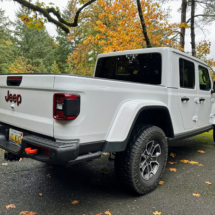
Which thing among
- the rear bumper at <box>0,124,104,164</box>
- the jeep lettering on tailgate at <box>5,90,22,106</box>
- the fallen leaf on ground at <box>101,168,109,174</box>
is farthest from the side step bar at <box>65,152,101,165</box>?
the fallen leaf on ground at <box>101,168,109,174</box>

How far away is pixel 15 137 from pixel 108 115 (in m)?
1.17

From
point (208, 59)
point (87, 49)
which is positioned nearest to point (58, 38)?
point (87, 49)

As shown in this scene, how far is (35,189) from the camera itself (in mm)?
2949

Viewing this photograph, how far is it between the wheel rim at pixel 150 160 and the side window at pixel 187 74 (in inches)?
48.7

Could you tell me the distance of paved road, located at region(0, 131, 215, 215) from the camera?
2.47m

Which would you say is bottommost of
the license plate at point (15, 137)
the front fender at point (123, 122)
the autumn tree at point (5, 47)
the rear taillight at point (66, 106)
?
the license plate at point (15, 137)

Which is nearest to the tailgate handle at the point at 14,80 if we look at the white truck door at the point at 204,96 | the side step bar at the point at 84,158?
the side step bar at the point at 84,158

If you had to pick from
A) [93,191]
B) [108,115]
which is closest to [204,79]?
[108,115]

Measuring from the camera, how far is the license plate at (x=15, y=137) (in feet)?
8.01

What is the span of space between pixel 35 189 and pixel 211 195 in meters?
2.40

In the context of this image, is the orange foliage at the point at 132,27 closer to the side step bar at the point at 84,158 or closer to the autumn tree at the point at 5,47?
the side step bar at the point at 84,158

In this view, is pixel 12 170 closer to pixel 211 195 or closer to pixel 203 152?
pixel 211 195

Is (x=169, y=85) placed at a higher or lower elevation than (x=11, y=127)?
higher

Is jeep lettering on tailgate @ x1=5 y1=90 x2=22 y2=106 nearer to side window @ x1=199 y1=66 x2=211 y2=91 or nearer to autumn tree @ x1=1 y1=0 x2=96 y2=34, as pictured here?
side window @ x1=199 y1=66 x2=211 y2=91
